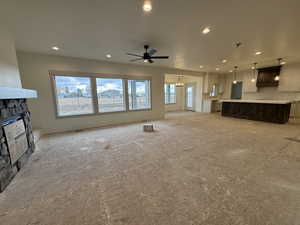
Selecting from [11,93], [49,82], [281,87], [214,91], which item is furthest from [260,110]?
[49,82]

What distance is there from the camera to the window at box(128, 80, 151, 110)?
20.6 ft

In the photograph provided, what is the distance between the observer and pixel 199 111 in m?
9.30

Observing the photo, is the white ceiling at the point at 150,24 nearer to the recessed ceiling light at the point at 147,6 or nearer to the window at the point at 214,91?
the recessed ceiling light at the point at 147,6

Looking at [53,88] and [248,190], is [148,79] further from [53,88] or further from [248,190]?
[248,190]

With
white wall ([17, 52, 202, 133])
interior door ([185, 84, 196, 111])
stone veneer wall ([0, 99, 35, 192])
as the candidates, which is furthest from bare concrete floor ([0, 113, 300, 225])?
interior door ([185, 84, 196, 111])

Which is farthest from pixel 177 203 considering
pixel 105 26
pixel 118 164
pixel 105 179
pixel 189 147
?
pixel 105 26

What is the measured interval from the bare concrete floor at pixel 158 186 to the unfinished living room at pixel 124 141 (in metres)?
0.01

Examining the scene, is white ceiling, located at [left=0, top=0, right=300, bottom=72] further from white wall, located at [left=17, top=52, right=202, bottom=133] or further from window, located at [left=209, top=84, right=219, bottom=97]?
window, located at [left=209, top=84, right=219, bottom=97]

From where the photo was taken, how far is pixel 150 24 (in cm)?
263

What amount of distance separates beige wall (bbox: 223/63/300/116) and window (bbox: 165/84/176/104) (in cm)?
445

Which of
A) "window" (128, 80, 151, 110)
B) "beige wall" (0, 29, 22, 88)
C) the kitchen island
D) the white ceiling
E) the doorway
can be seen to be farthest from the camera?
the doorway

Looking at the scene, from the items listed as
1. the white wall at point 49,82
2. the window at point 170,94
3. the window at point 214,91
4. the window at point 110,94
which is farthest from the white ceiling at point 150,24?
the window at point 170,94

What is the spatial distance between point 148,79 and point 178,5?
449 centimetres

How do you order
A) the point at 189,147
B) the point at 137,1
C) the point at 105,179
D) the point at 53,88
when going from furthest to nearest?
1. the point at 53,88
2. the point at 189,147
3. the point at 105,179
4. the point at 137,1
